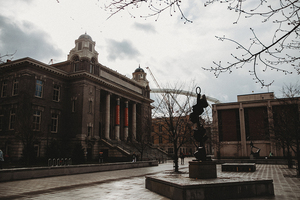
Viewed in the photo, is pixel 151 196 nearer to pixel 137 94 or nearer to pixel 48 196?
pixel 48 196

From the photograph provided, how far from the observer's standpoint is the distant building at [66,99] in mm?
31703

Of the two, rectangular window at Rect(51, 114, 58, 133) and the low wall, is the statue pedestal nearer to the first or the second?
the low wall

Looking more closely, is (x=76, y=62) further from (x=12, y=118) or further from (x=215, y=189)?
(x=215, y=189)

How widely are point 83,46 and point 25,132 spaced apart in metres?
22.0

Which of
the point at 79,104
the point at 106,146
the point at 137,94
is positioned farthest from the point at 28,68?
the point at 137,94

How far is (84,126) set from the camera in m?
36.4

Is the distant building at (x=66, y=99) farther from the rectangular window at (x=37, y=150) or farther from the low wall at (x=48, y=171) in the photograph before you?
the low wall at (x=48, y=171)

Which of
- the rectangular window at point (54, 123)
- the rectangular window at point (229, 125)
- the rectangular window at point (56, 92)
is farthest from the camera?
the rectangular window at point (229, 125)

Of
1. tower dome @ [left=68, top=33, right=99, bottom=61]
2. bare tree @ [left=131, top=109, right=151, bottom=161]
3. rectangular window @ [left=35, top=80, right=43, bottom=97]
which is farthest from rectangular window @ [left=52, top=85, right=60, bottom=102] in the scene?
bare tree @ [left=131, top=109, right=151, bottom=161]

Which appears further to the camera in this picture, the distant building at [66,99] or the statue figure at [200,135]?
the distant building at [66,99]

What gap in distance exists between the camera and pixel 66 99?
38.2 m

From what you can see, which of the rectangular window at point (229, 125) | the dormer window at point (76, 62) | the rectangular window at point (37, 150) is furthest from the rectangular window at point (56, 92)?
the rectangular window at point (229, 125)

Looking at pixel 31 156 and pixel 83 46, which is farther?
pixel 83 46

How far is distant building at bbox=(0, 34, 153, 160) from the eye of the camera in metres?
31.7
